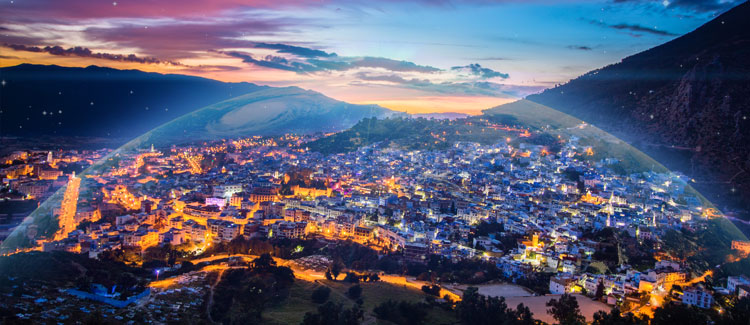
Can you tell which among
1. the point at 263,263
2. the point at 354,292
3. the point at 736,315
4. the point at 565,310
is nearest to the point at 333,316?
the point at 354,292

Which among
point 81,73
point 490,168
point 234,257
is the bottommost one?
point 234,257

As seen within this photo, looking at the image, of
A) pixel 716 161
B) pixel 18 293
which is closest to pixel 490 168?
pixel 716 161

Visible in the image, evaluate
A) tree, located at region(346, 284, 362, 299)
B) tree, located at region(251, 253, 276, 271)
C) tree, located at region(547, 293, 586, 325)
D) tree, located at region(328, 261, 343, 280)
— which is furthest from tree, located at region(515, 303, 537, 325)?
tree, located at region(251, 253, 276, 271)

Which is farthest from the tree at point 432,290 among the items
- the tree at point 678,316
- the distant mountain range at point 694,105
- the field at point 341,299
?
the distant mountain range at point 694,105

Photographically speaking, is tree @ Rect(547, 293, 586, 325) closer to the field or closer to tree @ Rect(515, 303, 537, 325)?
tree @ Rect(515, 303, 537, 325)

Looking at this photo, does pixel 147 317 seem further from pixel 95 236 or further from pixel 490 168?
pixel 490 168

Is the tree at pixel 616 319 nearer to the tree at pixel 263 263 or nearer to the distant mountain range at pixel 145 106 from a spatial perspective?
the tree at pixel 263 263

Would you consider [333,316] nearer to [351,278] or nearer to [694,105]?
[351,278]

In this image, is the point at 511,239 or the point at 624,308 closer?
the point at 624,308
